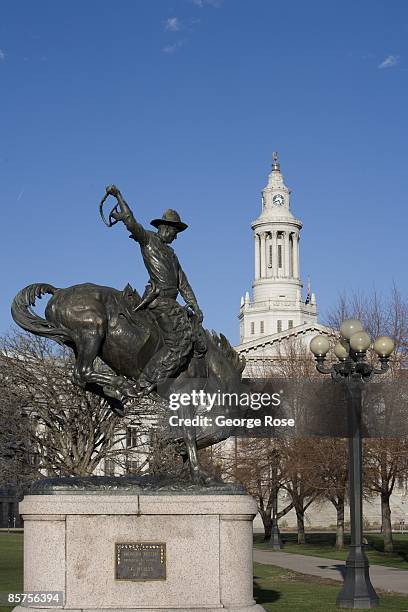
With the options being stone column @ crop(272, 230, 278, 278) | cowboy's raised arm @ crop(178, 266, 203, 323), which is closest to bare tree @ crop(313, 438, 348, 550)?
cowboy's raised arm @ crop(178, 266, 203, 323)

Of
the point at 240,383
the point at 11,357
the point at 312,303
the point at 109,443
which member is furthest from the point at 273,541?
the point at 312,303

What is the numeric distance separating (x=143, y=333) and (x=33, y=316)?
144 centimetres

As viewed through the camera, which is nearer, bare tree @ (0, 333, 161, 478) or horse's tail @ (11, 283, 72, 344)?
horse's tail @ (11, 283, 72, 344)

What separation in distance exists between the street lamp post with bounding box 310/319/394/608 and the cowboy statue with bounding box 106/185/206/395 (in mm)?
6785

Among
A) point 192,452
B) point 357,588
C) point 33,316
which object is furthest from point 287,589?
point 33,316

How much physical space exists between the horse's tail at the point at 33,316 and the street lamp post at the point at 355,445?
7.95m

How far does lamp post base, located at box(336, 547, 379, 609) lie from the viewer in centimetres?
1883

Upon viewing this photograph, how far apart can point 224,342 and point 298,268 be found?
353 ft

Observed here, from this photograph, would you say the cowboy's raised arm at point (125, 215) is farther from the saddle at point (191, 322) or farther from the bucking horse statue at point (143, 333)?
the saddle at point (191, 322)

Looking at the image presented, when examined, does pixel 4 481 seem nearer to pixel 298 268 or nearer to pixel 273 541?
pixel 273 541

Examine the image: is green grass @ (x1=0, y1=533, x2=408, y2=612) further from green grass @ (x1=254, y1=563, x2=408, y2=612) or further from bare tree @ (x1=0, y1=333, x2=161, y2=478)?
bare tree @ (x1=0, y1=333, x2=161, y2=478)

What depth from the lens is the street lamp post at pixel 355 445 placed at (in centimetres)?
1909

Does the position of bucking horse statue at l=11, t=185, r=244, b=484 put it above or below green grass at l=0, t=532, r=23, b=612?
above

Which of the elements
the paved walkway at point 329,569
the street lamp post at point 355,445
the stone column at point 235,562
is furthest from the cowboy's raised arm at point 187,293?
the paved walkway at point 329,569
